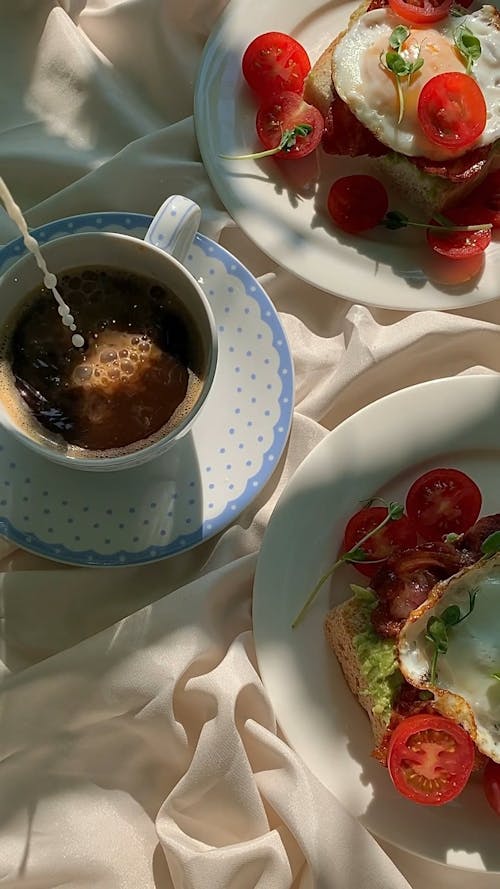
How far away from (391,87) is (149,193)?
433 mm

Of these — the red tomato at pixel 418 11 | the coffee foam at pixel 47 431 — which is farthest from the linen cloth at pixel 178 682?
the red tomato at pixel 418 11

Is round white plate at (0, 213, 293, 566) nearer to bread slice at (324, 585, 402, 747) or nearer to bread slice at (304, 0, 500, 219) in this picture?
bread slice at (324, 585, 402, 747)

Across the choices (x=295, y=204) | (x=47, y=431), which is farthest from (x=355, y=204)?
(x=47, y=431)

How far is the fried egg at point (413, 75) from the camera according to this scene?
160 cm

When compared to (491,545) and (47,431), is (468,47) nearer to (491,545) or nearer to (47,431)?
(491,545)

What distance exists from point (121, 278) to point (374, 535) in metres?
0.52

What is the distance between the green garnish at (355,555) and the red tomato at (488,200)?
523mm

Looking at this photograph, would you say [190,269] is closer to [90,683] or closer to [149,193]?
[149,193]

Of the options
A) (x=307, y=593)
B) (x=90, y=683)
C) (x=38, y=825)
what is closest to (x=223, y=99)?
(x=307, y=593)

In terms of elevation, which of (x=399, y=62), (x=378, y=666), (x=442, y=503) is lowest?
(x=378, y=666)

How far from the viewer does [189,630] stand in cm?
149

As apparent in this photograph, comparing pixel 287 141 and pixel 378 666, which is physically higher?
pixel 287 141

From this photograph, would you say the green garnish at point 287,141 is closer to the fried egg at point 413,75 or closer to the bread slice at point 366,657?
the fried egg at point 413,75

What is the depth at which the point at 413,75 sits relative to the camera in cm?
160
